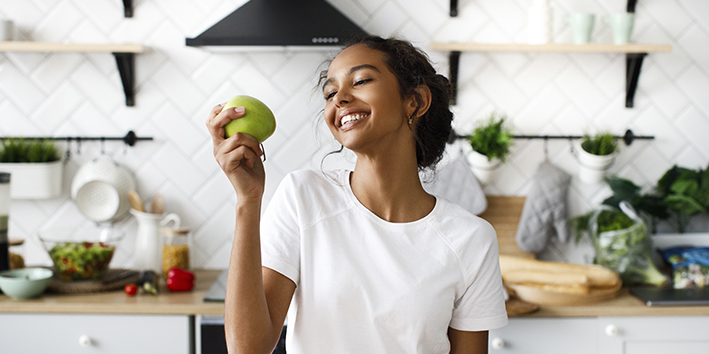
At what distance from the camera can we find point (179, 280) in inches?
73.6

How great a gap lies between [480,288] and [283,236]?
0.43m

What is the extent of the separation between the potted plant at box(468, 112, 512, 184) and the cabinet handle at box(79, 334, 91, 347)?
59.2 inches

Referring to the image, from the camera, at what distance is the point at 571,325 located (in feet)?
5.78

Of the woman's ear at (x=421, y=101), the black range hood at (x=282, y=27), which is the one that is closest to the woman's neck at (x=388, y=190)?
the woman's ear at (x=421, y=101)

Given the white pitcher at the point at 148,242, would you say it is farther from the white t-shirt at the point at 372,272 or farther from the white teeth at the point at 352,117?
the white teeth at the point at 352,117

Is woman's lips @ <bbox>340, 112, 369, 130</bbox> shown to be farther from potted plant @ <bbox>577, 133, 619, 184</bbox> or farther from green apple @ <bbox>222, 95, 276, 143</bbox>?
potted plant @ <bbox>577, 133, 619, 184</bbox>

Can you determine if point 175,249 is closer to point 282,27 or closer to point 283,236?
point 282,27

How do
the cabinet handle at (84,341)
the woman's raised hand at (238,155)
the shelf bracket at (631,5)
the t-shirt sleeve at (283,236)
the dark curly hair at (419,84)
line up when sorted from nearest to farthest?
1. the woman's raised hand at (238,155)
2. the t-shirt sleeve at (283,236)
3. the dark curly hair at (419,84)
4. the cabinet handle at (84,341)
5. the shelf bracket at (631,5)

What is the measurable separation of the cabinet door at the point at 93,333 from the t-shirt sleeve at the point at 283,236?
2.69ft

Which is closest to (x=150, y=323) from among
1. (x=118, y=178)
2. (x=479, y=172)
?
(x=118, y=178)

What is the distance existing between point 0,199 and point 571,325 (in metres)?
2.01

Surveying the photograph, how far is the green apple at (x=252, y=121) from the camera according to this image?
892 millimetres

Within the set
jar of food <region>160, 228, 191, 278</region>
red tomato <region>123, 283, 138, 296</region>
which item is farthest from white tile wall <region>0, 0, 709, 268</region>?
red tomato <region>123, 283, 138, 296</region>

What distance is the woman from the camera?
1026mm
